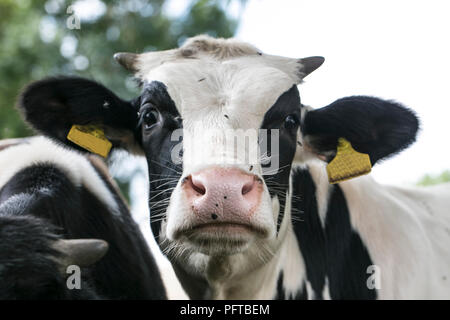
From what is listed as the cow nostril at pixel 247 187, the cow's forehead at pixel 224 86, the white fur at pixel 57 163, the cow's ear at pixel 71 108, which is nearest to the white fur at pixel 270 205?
the cow's forehead at pixel 224 86

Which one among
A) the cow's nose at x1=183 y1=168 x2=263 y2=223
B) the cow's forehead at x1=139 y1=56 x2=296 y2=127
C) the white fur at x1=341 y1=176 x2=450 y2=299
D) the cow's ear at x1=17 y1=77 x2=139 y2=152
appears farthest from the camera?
the white fur at x1=341 y1=176 x2=450 y2=299

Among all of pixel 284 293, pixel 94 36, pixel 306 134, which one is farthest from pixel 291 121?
pixel 94 36

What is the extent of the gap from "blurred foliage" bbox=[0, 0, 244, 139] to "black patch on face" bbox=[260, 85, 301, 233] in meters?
8.13

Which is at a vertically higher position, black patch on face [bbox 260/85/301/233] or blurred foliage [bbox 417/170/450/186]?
black patch on face [bbox 260/85/301/233]

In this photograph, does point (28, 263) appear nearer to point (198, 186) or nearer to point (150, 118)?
point (198, 186)

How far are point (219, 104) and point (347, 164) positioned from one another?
94 centimetres

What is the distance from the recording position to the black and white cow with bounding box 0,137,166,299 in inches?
84.7

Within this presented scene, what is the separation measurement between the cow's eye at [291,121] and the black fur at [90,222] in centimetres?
118

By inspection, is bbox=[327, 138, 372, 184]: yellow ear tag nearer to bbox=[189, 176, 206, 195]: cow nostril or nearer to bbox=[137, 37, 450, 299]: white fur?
bbox=[137, 37, 450, 299]: white fur

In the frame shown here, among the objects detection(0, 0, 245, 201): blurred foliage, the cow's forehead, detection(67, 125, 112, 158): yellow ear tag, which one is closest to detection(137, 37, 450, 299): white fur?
the cow's forehead

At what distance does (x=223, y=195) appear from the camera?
7.25 feet

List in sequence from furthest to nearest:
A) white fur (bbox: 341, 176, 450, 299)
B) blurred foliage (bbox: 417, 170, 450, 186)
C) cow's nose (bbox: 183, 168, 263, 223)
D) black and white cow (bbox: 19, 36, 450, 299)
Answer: blurred foliage (bbox: 417, 170, 450, 186) → white fur (bbox: 341, 176, 450, 299) → black and white cow (bbox: 19, 36, 450, 299) → cow's nose (bbox: 183, 168, 263, 223)

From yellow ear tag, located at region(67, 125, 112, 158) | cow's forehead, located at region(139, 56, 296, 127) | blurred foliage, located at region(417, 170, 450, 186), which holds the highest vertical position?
cow's forehead, located at region(139, 56, 296, 127)

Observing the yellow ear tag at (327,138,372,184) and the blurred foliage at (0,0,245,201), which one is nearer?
the yellow ear tag at (327,138,372,184)
